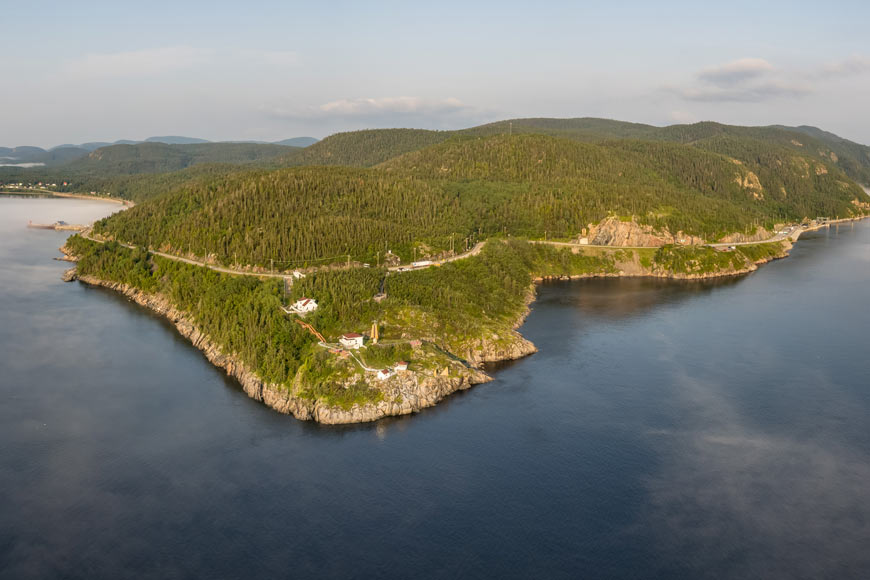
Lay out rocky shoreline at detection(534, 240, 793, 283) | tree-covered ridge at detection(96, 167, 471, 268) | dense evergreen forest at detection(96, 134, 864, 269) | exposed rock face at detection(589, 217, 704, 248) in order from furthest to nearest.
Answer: exposed rock face at detection(589, 217, 704, 248) < rocky shoreline at detection(534, 240, 793, 283) < dense evergreen forest at detection(96, 134, 864, 269) < tree-covered ridge at detection(96, 167, 471, 268)

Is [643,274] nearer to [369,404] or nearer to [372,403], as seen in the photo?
[372,403]

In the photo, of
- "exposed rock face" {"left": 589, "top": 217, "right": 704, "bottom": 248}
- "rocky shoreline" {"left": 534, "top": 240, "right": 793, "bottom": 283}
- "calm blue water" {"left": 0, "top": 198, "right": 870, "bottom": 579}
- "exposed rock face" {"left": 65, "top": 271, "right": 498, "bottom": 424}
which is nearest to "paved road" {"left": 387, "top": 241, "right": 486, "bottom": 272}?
"rocky shoreline" {"left": 534, "top": 240, "right": 793, "bottom": 283}

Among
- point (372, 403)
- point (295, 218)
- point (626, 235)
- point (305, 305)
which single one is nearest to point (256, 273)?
point (295, 218)

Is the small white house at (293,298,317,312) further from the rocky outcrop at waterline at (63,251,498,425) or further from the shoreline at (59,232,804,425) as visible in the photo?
the rocky outcrop at waterline at (63,251,498,425)

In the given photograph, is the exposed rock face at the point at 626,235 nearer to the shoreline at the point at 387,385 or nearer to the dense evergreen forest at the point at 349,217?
the dense evergreen forest at the point at 349,217

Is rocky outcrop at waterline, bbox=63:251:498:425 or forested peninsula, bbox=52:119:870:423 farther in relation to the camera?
forested peninsula, bbox=52:119:870:423

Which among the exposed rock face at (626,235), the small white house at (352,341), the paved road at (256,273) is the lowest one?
the small white house at (352,341)

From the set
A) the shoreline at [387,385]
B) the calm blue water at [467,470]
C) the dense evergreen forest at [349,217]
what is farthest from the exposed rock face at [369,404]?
the dense evergreen forest at [349,217]
